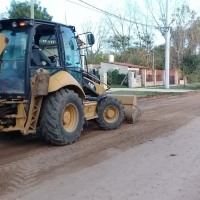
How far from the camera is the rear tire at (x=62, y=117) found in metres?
6.95

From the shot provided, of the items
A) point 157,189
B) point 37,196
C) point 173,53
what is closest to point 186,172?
point 157,189

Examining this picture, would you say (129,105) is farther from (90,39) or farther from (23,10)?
(23,10)

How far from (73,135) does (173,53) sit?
47672 mm

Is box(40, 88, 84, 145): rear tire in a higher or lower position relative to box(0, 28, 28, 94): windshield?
lower

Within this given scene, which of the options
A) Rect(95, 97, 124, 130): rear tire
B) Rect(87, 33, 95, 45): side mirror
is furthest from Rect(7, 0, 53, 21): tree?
Rect(87, 33, 95, 45): side mirror

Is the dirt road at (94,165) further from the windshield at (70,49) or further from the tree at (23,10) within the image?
the tree at (23,10)

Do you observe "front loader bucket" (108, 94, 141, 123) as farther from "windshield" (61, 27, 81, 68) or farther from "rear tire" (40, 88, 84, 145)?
"rear tire" (40, 88, 84, 145)

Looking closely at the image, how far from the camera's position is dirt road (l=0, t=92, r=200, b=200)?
469cm

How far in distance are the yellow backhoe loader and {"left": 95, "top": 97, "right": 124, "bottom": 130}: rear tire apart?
2.74 ft

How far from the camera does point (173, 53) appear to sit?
53.0m

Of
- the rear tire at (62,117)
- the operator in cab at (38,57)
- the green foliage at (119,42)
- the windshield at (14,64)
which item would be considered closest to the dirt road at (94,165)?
the rear tire at (62,117)

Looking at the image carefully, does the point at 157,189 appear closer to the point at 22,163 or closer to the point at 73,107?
the point at 22,163

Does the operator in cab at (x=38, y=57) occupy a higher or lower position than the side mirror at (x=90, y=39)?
lower

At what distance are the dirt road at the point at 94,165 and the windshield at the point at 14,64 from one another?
1.26m
